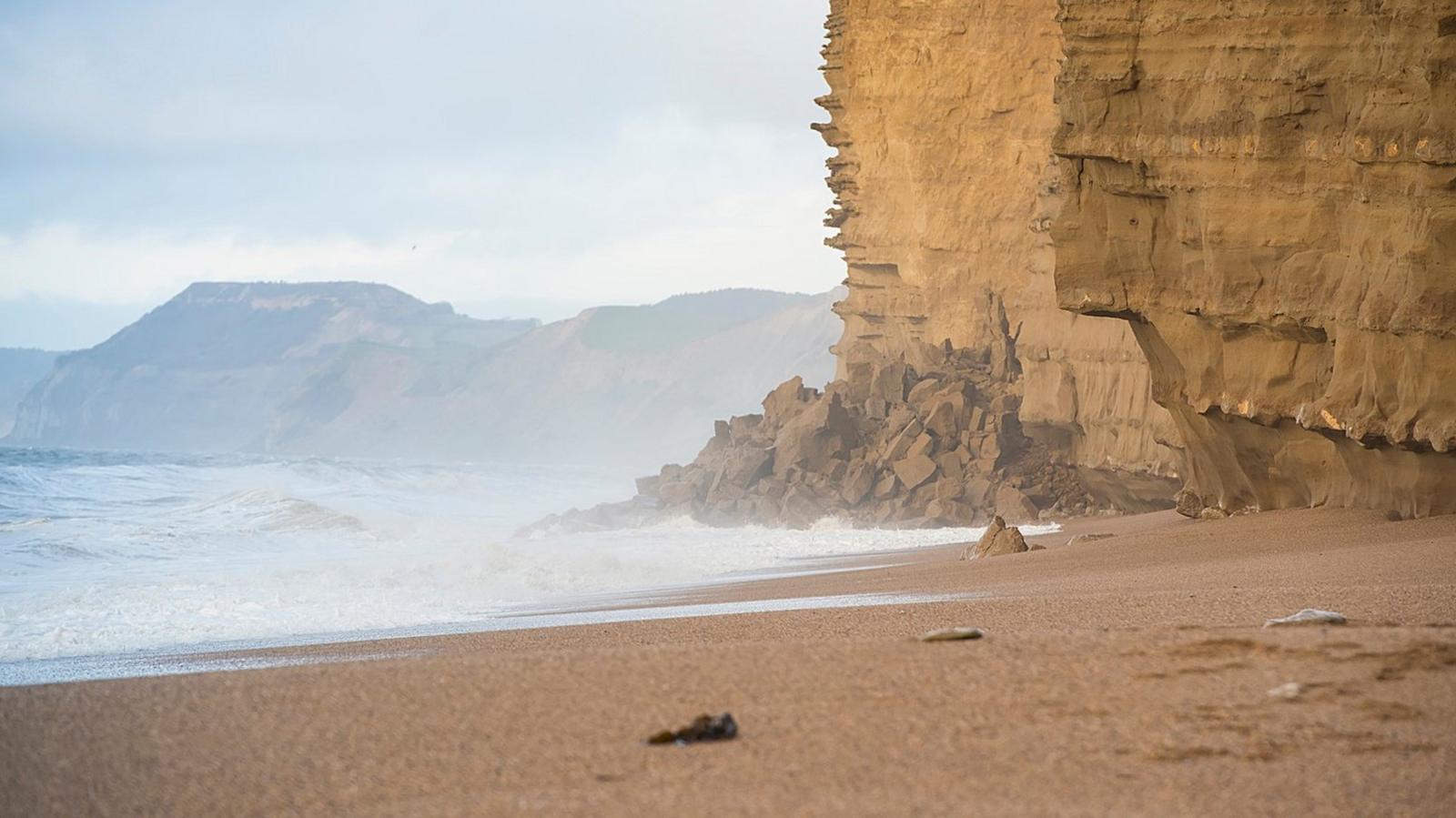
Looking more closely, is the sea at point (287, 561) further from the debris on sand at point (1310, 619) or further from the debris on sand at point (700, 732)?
the debris on sand at point (700, 732)

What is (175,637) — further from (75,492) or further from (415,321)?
(415,321)

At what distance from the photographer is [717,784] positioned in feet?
12.9

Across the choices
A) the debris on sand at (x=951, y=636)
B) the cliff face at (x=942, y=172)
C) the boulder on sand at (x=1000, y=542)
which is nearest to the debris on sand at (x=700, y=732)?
the debris on sand at (x=951, y=636)

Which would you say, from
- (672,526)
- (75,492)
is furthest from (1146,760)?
(75,492)

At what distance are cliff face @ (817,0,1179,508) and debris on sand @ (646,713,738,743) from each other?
77.6ft

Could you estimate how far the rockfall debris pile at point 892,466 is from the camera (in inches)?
1137

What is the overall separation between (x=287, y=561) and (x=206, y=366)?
128388 millimetres

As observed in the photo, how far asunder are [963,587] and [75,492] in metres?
33.1

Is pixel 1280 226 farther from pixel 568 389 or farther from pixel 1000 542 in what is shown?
pixel 568 389

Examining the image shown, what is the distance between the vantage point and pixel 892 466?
30828 mm

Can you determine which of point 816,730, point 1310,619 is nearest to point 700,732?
point 816,730

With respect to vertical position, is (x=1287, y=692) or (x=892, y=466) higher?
(x=892, y=466)

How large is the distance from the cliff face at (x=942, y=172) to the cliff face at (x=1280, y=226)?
13.5 metres

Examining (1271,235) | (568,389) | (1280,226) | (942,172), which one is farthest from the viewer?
(568,389)
